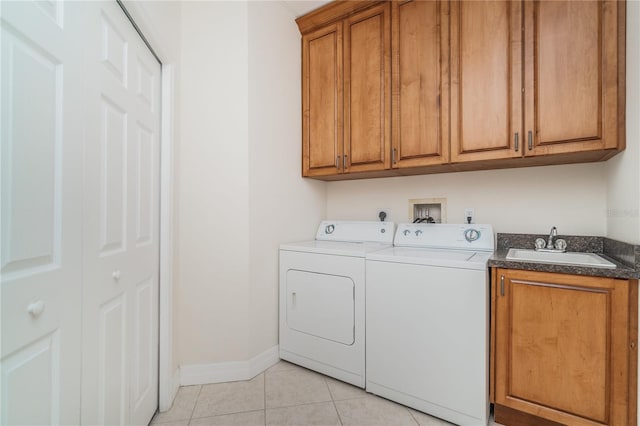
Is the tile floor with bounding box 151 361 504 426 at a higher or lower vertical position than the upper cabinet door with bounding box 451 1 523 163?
lower

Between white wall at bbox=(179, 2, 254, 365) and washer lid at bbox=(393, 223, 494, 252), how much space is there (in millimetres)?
1180

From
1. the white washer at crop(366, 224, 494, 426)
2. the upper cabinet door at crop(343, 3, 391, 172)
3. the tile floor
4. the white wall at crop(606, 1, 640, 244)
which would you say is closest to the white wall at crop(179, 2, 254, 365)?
the tile floor

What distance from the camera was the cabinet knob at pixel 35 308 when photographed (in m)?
0.72

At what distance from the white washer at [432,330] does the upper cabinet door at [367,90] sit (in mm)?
771

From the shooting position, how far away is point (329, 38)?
2.23m

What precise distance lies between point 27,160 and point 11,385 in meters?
0.57

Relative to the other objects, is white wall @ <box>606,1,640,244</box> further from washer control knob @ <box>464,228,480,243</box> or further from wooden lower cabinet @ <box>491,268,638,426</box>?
washer control knob @ <box>464,228,480,243</box>

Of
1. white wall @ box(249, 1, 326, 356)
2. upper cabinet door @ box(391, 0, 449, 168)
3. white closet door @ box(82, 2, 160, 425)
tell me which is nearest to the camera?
white closet door @ box(82, 2, 160, 425)

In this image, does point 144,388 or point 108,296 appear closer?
point 108,296

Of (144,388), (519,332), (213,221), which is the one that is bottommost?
(144,388)

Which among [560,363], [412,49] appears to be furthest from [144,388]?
[412,49]

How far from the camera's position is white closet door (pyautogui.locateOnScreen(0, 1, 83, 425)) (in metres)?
0.68

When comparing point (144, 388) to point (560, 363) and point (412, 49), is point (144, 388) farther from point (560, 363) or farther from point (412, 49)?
point (412, 49)

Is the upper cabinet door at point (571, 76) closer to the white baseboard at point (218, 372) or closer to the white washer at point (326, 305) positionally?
the white washer at point (326, 305)
